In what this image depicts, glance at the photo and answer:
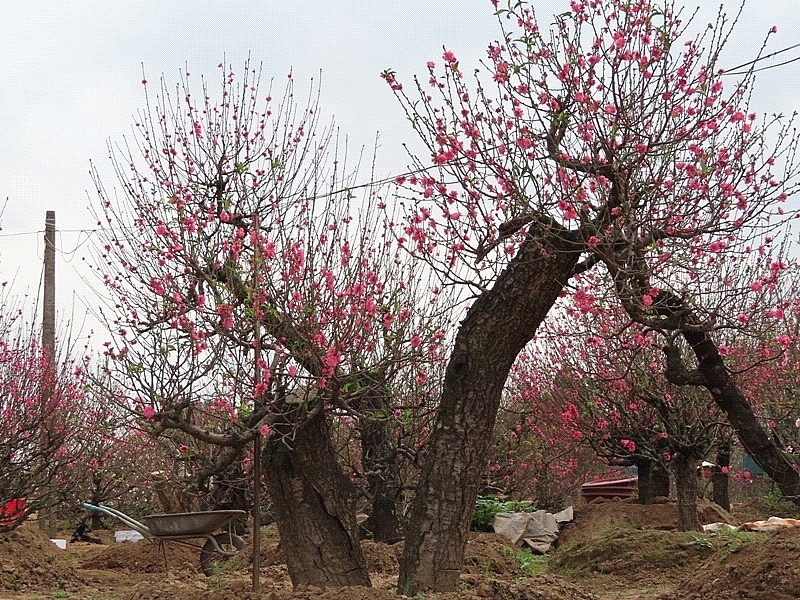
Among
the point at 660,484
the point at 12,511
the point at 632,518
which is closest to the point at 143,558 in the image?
the point at 12,511

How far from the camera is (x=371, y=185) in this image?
709cm

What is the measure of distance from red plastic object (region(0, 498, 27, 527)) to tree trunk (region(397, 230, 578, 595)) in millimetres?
6347

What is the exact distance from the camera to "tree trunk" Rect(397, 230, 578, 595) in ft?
18.8

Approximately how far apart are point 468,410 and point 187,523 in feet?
9.92

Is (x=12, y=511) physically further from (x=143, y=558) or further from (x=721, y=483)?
(x=721, y=483)

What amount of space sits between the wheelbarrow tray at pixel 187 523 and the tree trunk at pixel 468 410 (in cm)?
222

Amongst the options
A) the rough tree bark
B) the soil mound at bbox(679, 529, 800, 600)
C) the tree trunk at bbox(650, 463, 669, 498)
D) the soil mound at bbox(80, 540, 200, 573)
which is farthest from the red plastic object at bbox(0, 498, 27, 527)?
the tree trunk at bbox(650, 463, 669, 498)

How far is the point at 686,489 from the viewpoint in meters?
11.3

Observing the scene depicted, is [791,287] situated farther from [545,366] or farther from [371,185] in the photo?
[371,185]

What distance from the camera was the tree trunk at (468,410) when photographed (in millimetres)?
5723

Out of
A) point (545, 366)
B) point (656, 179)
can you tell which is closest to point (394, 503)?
point (545, 366)

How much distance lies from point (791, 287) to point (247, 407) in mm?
8926

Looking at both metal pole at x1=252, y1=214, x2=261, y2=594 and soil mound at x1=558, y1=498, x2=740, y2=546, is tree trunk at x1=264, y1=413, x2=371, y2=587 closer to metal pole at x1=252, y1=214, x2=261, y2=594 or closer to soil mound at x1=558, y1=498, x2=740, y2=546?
metal pole at x1=252, y1=214, x2=261, y2=594

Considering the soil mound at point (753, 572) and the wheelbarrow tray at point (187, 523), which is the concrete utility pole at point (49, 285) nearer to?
the wheelbarrow tray at point (187, 523)
